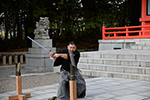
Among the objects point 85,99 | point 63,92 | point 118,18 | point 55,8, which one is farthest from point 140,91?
point 55,8

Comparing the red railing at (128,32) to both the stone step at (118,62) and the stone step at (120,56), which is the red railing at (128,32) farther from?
the stone step at (118,62)

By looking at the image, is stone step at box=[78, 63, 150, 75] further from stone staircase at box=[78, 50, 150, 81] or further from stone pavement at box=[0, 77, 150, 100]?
stone pavement at box=[0, 77, 150, 100]

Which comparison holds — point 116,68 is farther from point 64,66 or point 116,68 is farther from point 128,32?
point 128,32

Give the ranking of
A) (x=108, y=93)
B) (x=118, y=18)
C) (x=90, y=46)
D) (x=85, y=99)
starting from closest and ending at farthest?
1. (x=85, y=99)
2. (x=108, y=93)
3. (x=118, y=18)
4. (x=90, y=46)

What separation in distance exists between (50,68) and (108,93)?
7405 millimetres

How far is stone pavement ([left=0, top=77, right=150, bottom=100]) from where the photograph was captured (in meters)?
6.14

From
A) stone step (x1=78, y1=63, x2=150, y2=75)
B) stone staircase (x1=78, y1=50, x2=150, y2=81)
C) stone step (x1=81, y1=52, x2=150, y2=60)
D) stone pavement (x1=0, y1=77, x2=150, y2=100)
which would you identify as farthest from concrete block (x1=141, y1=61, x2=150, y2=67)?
stone pavement (x1=0, y1=77, x2=150, y2=100)

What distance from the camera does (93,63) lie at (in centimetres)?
1073

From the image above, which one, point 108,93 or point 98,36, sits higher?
point 98,36

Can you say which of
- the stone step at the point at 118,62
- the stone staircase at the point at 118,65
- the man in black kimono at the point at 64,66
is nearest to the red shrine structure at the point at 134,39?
the stone staircase at the point at 118,65

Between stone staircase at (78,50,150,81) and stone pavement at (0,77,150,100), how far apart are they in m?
0.77

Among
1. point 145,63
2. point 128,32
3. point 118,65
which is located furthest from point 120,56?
point 128,32

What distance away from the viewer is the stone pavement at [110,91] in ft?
20.1

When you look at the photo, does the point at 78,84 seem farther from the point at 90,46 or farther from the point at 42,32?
the point at 90,46
